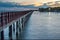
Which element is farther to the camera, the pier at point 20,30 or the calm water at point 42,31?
the calm water at point 42,31

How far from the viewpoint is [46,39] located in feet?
Result: 38.0

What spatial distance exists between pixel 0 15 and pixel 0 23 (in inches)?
8.5

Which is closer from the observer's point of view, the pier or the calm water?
the pier

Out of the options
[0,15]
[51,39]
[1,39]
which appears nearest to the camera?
[0,15]

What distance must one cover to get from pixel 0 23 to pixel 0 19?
11 cm

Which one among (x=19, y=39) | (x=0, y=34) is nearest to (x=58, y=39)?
(x=19, y=39)

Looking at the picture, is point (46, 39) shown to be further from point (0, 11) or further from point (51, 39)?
point (0, 11)

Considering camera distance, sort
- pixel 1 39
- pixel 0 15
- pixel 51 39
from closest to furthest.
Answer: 1. pixel 0 15
2. pixel 1 39
3. pixel 51 39

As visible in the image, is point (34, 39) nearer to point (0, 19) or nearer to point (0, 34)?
point (0, 34)

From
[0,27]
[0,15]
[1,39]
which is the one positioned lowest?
[1,39]

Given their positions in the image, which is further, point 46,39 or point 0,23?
point 46,39

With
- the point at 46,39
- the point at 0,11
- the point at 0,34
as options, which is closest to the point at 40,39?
the point at 46,39

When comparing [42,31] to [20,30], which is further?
[42,31]

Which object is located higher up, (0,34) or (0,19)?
(0,19)
